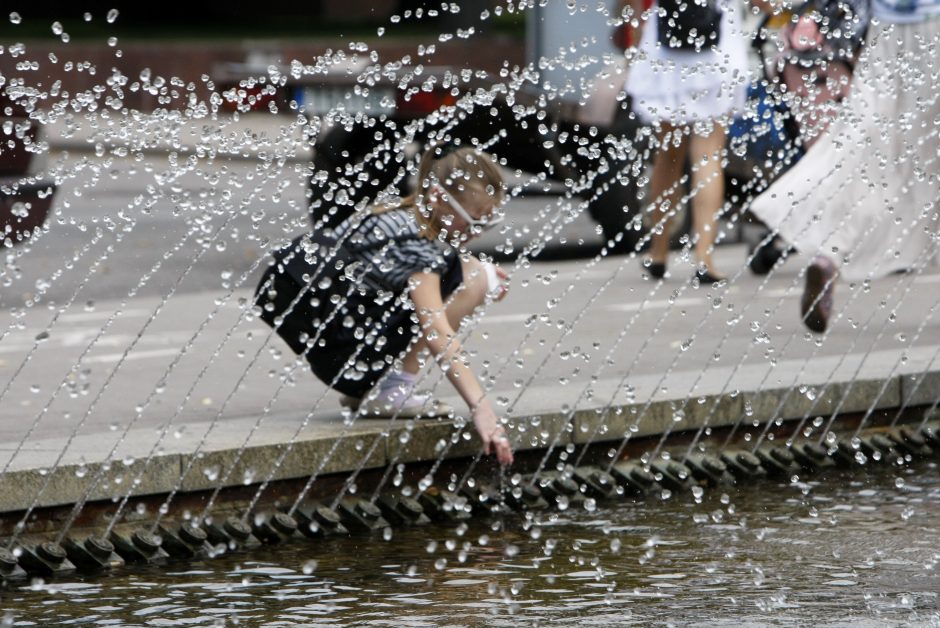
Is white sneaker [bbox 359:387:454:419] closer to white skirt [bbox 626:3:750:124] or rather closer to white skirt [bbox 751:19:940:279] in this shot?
white skirt [bbox 751:19:940:279]

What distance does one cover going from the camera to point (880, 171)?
888 cm

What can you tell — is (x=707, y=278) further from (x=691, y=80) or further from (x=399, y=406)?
(x=399, y=406)

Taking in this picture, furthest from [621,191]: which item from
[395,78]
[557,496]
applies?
[557,496]

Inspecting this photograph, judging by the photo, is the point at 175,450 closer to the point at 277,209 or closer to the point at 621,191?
the point at 621,191

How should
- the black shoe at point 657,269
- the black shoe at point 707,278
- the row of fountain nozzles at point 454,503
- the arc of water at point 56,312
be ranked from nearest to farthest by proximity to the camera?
the row of fountain nozzles at point 454,503 < the arc of water at point 56,312 < the black shoe at point 707,278 < the black shoe at point 657,269

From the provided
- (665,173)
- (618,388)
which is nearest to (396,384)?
(618,388)

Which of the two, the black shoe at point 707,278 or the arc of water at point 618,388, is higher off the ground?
the arc of water at point 618,388

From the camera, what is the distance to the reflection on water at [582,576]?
5.06 metres

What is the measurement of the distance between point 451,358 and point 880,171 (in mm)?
3286

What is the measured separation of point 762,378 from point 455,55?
2577 cm

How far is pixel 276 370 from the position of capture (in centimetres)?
809

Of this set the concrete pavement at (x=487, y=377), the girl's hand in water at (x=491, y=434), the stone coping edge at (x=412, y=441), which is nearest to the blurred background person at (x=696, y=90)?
the concrete pavement at (x=487, y=377)

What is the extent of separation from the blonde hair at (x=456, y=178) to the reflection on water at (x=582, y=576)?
0.95 meters

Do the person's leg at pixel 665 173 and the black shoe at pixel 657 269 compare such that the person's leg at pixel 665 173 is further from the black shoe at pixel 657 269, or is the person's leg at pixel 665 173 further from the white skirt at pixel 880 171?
the white skirt at pixel 880 171
